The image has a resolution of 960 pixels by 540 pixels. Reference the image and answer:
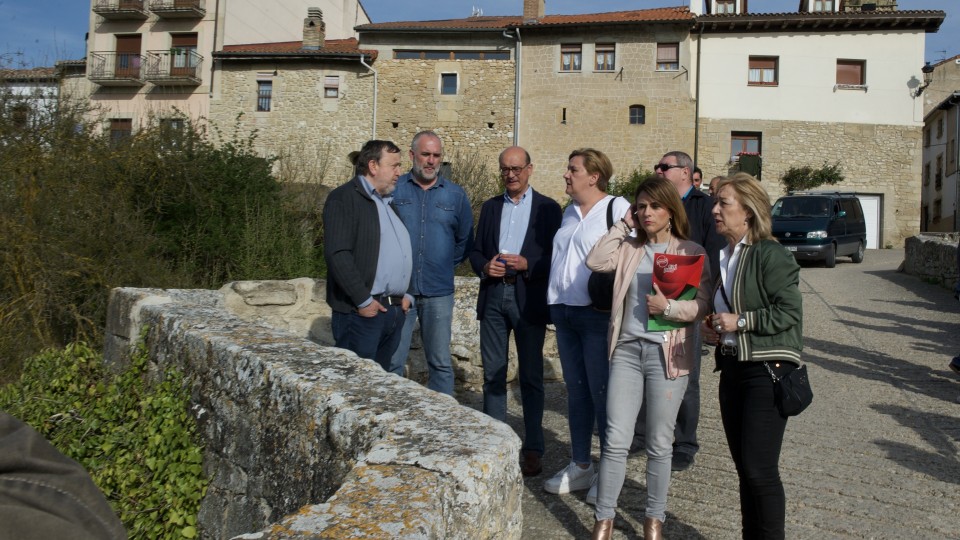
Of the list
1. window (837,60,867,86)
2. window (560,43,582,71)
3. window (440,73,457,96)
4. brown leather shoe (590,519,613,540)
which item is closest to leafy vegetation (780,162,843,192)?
window (837,60,867,86)

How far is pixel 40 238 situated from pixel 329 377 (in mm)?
5082

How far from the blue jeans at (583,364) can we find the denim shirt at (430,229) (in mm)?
867

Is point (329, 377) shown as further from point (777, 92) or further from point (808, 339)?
point (777, 92)

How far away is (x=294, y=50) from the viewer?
31594 mm

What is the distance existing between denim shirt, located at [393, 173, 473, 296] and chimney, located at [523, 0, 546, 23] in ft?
90.0

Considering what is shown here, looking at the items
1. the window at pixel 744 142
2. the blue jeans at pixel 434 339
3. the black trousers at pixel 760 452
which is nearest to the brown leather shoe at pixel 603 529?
the black trousers at pixel 760 452

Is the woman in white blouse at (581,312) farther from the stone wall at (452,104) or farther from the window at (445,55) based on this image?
the window at (445,55)

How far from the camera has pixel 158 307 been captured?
190 inches

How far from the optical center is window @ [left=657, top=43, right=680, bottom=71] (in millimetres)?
29734

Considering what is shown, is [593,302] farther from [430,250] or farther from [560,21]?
[560,21]

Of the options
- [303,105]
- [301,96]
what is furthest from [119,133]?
[301,96]

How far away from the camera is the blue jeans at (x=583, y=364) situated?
413cm

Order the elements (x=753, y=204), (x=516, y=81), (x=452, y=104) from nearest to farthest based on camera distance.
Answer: (x=753, y=204), (x=516, y=81), (x=452, y=104)

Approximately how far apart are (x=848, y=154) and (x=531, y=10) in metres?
13.3
